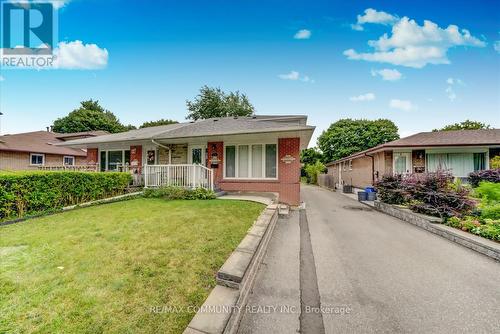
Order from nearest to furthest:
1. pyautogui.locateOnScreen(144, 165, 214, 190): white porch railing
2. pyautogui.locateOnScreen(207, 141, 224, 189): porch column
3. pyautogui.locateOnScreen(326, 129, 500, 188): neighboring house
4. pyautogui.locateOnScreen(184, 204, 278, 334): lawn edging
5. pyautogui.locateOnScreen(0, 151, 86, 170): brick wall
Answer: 1. pyautogui.locateOnScreen(184, 204, 278, 334): lawn edging
2. pyautogui.locateOnScreen(144, 165, 214, 190): white porch railing
3. pyautogui.locateOnScreen(207, 141, 224, 189): porch column
4. pyautogui.locateOnScreen(326, 129, 500, 188): neighboring house
5. pyautogui.locateOnScreen(0, 151, 86, 170): brick wall

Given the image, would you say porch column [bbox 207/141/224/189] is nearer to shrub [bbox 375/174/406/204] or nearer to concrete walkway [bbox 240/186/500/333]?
concrete walkway [bbox 240/186/500/333]

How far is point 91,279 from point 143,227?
221 centimetres

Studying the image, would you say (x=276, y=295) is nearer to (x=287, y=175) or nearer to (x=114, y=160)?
(x=287, y=175)

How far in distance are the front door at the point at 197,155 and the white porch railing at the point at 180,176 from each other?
1384mm

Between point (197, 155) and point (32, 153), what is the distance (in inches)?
738

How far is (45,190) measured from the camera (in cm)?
687

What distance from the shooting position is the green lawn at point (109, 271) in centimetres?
199

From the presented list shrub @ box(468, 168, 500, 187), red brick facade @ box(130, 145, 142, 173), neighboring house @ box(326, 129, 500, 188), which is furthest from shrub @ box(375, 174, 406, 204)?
red brick facade @ box(130, 145, 142, 173)

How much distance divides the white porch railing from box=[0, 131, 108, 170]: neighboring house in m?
10.6

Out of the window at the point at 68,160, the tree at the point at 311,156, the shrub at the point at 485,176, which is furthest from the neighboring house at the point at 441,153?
the window at the point at 68,160

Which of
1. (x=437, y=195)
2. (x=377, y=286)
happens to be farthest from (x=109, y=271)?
(x=437, y=195)

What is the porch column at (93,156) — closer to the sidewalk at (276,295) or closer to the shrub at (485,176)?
the sidewalk at (276,295)

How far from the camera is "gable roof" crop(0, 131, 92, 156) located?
17.7 m

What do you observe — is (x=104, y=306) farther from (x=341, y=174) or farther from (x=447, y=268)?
(x=341, y=174)
